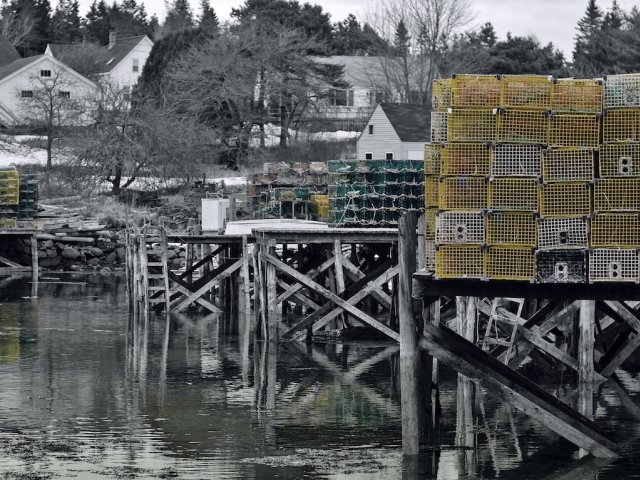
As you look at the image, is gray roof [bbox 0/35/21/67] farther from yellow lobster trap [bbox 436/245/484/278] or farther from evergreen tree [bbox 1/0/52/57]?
yellow lobster trap [bbox 436/245/484/278]

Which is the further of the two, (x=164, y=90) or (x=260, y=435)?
(x=164, y=90)

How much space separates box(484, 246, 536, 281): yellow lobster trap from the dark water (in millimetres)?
2641

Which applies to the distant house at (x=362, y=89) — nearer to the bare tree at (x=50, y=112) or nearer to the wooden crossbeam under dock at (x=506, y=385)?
the bare tree at (x=50, y=112)

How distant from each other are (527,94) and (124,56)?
265 feet

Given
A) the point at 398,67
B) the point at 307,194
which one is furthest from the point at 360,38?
the point at 307,194

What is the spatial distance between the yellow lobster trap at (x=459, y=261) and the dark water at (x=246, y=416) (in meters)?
2.55

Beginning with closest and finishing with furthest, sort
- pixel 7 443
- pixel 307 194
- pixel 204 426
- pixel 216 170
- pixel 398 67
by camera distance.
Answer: pixel 7 443, pixel 204 426, pixel 307 194, pixel 216 170, pixel 398 67

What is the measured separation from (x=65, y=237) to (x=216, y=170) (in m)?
11.4

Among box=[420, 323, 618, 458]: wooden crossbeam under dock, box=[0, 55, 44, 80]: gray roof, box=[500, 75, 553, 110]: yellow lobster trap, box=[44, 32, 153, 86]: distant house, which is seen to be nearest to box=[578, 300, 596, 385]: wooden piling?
box=[420, 323, 618, 458]: wooden crossbeam under dock

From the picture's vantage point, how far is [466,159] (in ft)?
44.0

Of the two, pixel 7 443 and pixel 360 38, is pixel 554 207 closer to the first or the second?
pixel 7 443

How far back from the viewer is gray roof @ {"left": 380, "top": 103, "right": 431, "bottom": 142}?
56.4 m

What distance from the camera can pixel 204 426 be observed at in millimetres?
17234

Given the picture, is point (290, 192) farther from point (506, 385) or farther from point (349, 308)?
point (506, 385)
